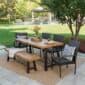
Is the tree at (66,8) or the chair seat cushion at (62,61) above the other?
the tree at (66,8)

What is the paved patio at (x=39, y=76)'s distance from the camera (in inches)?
249

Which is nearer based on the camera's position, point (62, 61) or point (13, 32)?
point (62, 61)

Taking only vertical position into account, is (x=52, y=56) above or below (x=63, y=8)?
below

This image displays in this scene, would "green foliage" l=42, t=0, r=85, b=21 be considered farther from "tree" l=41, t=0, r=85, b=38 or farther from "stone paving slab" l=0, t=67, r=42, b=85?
"stone paving slab" l=0, t=67, r=42, b=85

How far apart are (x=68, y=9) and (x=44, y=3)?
3.38ft

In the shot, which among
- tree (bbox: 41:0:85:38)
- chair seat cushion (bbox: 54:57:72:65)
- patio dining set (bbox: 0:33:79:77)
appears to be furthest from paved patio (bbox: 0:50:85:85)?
tree (bbox: 41:0:85:38)

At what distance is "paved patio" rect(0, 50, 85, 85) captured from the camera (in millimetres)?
6324

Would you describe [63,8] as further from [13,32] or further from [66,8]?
[13,32]

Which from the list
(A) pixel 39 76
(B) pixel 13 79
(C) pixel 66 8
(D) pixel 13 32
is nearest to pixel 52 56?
(A) pixel 39 76

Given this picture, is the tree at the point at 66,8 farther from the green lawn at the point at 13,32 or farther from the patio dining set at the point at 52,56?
the green lawn at the point at 13,32

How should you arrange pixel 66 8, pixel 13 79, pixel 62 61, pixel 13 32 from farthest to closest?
pixel 13 32, pixel 66 8, pixel 62 61, pixel 13 79

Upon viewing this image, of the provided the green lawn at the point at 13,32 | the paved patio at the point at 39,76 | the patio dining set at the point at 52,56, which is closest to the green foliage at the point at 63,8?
the patio dining set at the point at 52,56

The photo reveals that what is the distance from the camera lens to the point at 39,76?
22.5ft

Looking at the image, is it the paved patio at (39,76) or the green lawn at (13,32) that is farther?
the green lawn at (13,32)
